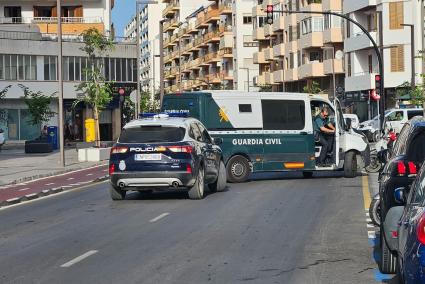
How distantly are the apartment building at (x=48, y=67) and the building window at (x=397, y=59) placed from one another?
21.0 m

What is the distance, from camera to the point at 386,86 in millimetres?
65688

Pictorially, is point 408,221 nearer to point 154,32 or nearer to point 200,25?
point 200,25

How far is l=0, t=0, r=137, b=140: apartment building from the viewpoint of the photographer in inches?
2699

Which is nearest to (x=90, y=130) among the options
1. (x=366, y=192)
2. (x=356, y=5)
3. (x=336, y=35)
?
(x=366, y=192)

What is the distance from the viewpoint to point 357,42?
69938 millimetres

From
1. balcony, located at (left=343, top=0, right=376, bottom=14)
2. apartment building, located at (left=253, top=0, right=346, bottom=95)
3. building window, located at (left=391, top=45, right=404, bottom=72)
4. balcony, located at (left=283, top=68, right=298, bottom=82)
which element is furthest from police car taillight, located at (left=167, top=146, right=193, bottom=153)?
balcony, located at (left=283, top=68, right=298, bottom=82)

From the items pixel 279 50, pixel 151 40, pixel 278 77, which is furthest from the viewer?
pixel 151 40

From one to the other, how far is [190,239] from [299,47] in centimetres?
7514

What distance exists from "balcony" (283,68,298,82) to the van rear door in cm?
6360

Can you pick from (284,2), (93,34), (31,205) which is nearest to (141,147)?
(31,205)

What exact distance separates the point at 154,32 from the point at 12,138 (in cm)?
10138

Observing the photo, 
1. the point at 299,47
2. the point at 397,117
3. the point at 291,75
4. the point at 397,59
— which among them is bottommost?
the point at 397,117

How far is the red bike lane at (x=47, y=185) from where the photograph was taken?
21203 millimetres

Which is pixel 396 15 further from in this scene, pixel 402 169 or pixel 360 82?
pixel 402 169
